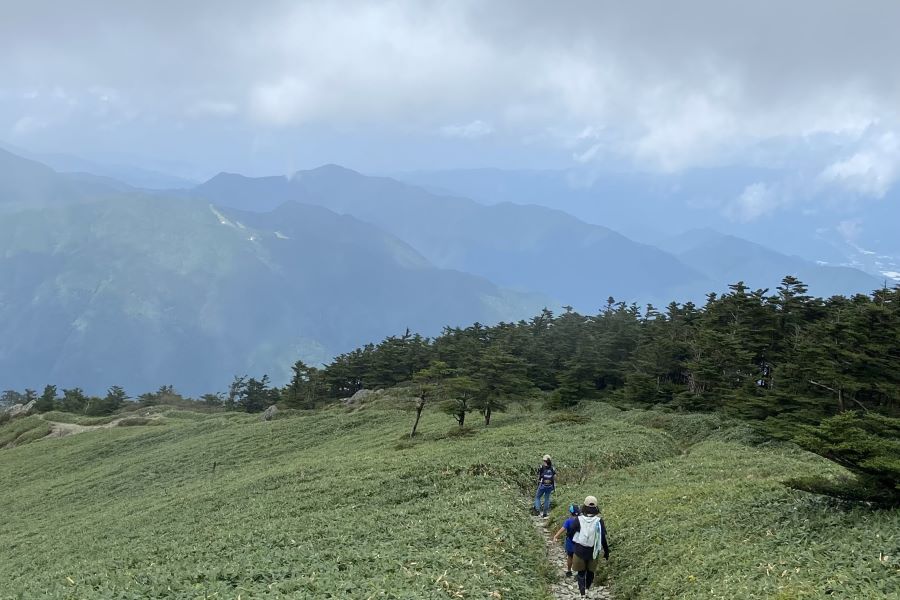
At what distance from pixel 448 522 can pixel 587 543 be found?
6.25 meters

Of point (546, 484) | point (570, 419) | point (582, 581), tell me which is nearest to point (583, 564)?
point (582, 581)

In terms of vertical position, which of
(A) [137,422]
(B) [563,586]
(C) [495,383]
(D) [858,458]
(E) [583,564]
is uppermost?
(C) [495,383]

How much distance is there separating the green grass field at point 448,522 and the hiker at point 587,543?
1002mm

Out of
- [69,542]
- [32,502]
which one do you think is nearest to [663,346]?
[69,542]

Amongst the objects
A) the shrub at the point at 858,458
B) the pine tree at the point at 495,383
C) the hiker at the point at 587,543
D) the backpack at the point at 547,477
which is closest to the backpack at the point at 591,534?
the hiker at the point at 587,543

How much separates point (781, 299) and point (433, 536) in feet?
151

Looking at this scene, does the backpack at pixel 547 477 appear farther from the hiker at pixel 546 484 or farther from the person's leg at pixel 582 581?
the person's leg at pixel 582 581

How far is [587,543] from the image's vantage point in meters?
14.3

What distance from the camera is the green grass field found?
12953 mm

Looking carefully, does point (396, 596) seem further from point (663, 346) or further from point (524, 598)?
point (663, 346)

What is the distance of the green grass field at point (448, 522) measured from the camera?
12953mm

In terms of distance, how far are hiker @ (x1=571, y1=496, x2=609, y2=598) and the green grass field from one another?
39.5 inches

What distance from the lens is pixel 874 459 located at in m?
13.2

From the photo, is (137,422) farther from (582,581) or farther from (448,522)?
(582,581)
